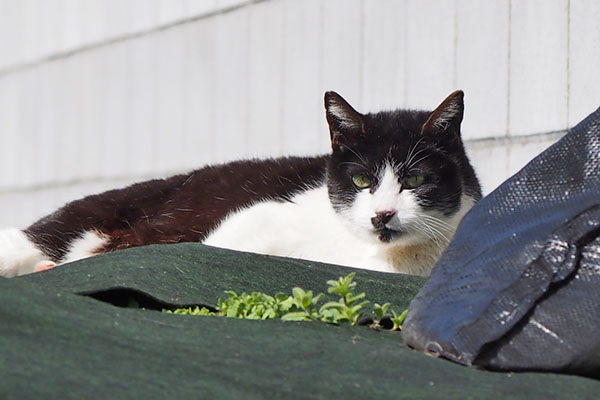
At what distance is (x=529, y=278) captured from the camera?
5.98 feet

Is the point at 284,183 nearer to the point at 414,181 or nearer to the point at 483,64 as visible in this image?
Answer: the point at 414,181

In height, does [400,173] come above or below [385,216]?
above

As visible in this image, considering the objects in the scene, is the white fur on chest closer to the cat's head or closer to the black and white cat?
the black and white cat

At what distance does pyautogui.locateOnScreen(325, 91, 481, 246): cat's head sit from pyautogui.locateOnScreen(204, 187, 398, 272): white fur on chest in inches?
4.1

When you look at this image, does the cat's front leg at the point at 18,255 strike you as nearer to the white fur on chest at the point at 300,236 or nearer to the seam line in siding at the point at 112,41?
the white fur on chest at the point at 300,236

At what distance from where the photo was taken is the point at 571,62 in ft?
11.7

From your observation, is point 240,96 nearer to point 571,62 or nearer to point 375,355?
point 571,62

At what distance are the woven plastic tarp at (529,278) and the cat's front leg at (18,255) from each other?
6.56 feet

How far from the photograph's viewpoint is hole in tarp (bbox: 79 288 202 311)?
219 cm

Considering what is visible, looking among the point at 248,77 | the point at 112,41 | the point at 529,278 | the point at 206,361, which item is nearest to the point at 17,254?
the point at 248,77

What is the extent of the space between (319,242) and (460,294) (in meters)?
1.39

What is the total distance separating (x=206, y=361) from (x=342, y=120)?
1.72 meters

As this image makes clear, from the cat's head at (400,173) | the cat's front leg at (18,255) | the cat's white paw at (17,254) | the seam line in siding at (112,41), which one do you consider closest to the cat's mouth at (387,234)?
the cat's head at (400,173)

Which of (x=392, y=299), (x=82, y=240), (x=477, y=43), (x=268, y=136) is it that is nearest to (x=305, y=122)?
(x=268, y=136)
